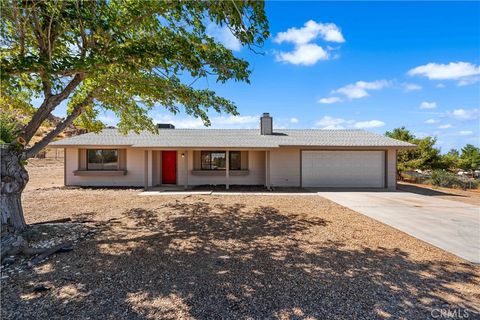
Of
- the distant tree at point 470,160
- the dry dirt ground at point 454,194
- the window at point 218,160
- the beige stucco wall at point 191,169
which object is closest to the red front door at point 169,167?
the beige stucco wall at point 191,169

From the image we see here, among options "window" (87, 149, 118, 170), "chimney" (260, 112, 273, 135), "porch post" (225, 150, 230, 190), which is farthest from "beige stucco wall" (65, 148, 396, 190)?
"chimney" (260, 112, 273, 135)

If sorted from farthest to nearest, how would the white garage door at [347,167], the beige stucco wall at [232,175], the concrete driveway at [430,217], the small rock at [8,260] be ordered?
the beige stucco wall at [232,175] < the white garage door at [347,167] < the concrete driveway at [430,217] < the small rock at [8,260]

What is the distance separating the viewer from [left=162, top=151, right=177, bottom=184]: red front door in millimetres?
14578

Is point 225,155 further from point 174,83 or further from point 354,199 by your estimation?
point 174,83

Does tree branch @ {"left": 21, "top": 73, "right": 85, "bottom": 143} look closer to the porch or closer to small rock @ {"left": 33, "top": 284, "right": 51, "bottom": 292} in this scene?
small rock @ {"left": 33, "top": 284, "right": 51, "bottom": 292}

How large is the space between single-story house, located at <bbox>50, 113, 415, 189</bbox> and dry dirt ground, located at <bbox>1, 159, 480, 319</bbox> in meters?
6.97

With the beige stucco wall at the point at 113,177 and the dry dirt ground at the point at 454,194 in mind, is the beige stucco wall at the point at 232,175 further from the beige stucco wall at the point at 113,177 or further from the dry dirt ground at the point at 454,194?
the dry dirt ground at the point at 454,194

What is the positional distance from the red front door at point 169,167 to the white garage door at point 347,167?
7.64m

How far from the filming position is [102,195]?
445 inches

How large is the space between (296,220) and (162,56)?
5606mm

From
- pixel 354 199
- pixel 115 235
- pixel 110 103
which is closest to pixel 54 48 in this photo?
pixel 110 103

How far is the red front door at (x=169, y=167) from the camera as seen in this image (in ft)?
47.8

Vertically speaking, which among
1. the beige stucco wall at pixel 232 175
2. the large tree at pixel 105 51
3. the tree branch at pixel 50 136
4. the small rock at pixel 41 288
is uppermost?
the large tree at pixel 105 51

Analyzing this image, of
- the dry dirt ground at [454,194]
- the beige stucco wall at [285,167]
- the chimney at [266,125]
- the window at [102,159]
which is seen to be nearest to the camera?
the dry dirt ground at [454,194]
